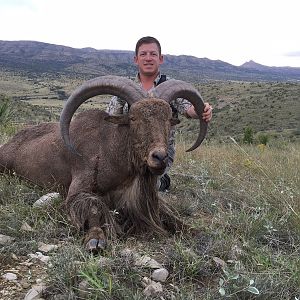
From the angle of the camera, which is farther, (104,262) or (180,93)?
(180,93)

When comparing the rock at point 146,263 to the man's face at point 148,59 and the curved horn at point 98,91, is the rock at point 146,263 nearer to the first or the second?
the curved horn at point 98,91

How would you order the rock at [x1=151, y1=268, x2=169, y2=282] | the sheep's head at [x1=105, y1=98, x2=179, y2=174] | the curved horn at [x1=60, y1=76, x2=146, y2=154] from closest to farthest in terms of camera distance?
the rock at [x1=151, y1=268, x2=169, y2=282] → the sheep's head at [x1=105, y1=98, x2=179, y2=174] → the curved horn at [x1=60, y1=76, x2=146, y2=154]

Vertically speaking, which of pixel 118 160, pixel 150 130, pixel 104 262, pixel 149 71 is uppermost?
pixel 149 71

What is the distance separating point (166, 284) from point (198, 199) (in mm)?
2473

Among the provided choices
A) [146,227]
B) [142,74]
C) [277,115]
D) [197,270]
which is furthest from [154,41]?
[277,115]

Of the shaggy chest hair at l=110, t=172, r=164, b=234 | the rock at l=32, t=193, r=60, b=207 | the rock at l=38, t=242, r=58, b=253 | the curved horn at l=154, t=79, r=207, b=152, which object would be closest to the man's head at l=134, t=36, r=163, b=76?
the curved horn at l=154, t=79, r=207, b=152

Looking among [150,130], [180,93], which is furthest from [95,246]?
[180,93]

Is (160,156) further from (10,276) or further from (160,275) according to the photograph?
(10,276)

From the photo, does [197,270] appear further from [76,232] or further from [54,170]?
[54,170]

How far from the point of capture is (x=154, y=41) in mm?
5898

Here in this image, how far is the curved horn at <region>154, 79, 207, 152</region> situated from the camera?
4.73m

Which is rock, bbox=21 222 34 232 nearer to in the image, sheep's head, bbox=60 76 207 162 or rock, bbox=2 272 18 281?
rock, bbox=2 272 18 281

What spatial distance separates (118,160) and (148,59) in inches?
67.8

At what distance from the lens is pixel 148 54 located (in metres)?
5.89
